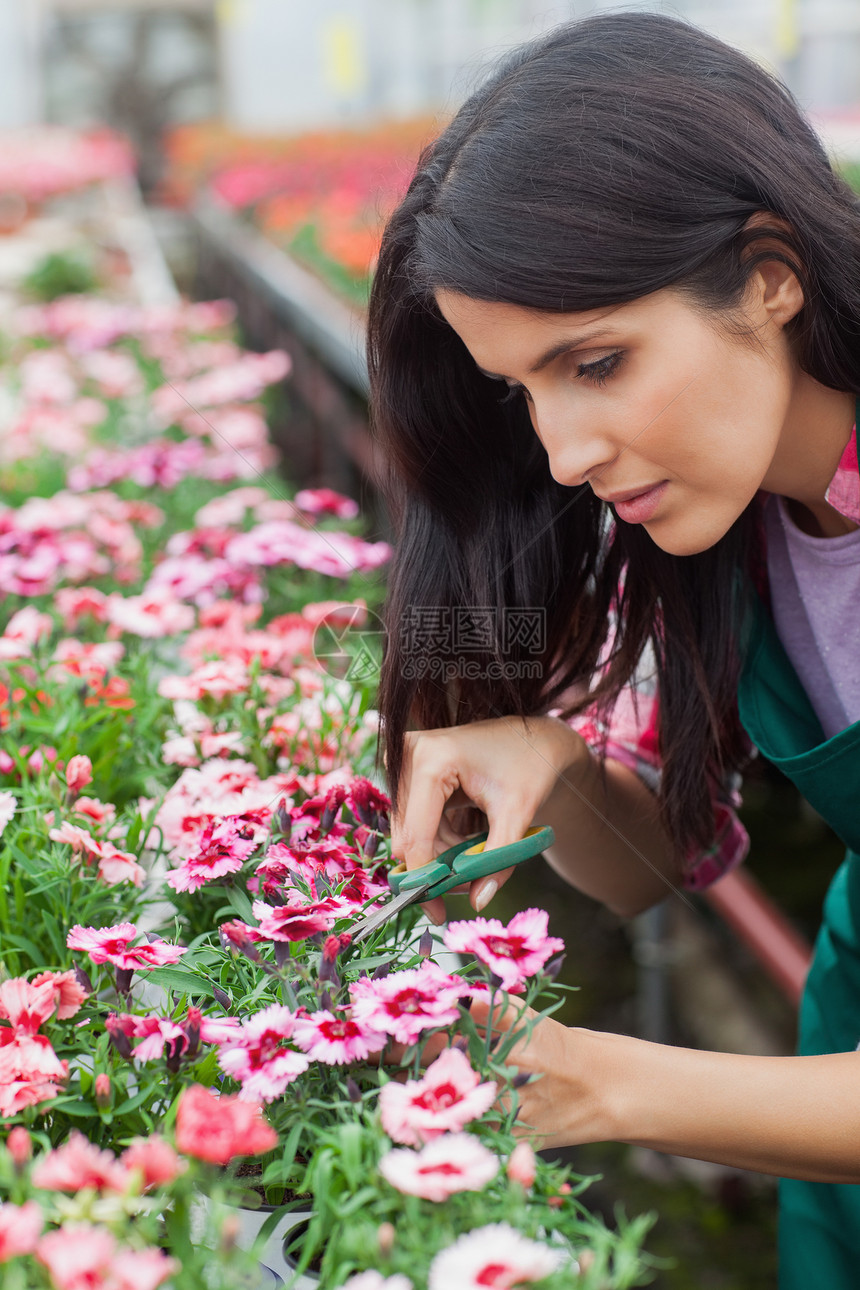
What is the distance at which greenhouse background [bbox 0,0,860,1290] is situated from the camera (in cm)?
122

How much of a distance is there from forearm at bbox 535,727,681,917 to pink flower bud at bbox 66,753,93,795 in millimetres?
412

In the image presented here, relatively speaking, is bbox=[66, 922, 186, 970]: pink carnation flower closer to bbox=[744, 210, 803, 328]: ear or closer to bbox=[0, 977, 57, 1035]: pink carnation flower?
bbox=[0, 977, 57, 1035]: pink carnation flower

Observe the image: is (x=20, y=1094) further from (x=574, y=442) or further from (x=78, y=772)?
(x=574, y=442)

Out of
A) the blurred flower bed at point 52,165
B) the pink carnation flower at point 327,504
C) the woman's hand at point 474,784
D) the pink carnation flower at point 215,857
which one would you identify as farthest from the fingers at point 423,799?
the blurred flower bed at point 52,165

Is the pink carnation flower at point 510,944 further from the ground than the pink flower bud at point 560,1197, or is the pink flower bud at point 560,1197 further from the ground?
the pink carnation flower at point 510,944

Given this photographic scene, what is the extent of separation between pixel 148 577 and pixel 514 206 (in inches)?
37.4

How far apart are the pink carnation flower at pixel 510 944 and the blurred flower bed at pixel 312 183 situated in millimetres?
978

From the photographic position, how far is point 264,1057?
2.08ft

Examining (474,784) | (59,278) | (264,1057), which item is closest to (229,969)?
(264,1057)

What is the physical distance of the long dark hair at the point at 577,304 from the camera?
2.75 feet

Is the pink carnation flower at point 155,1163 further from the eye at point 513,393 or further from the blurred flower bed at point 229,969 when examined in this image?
the eye at point 513,393

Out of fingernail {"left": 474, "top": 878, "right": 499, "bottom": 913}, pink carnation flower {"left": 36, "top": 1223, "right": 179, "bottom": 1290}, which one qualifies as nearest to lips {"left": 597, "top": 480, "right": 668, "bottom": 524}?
fingernail {"left": 474, "top": 878, "right": 499, "bottom": 913}

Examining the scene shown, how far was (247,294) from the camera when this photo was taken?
187 inches

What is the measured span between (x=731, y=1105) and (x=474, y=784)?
309 millimetres
